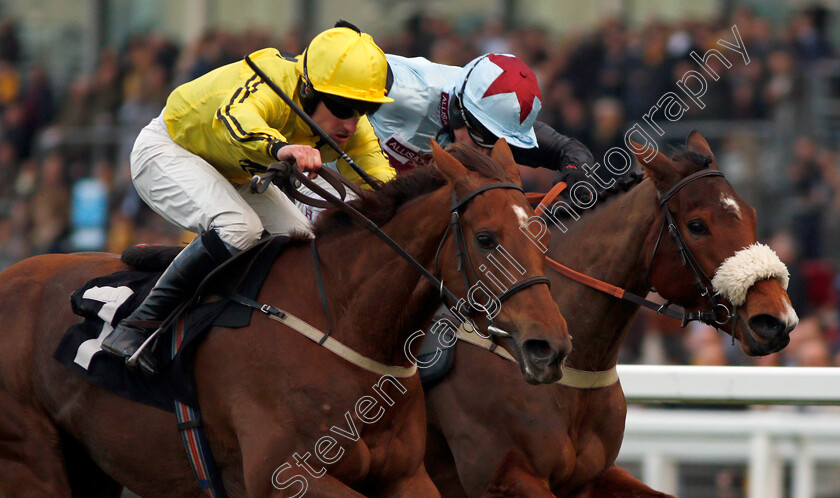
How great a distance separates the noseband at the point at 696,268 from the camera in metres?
3.86

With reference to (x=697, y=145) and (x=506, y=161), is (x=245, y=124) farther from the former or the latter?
(x=697, y=145)

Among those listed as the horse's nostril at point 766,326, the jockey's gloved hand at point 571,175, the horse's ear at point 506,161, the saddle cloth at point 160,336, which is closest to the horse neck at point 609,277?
the jockey's gloved hand at point 571,175

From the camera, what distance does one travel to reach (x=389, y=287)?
11.6 feet

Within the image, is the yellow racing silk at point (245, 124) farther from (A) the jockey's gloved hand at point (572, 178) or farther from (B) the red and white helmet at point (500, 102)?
(A) the jockey's gloved hand at point (572, 178)

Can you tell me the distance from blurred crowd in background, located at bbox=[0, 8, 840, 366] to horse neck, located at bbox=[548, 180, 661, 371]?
269 centimetres

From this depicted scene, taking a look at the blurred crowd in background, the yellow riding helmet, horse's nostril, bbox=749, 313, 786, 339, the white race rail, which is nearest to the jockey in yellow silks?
the yellow riding helmet

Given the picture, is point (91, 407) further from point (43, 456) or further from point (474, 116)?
point (474, 116)

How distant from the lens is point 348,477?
135 inches

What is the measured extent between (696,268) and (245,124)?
60.8 inches

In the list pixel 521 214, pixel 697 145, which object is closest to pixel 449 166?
pixel 521 214

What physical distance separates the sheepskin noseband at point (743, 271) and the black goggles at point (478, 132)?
103 cm

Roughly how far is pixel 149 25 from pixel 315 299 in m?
9.84

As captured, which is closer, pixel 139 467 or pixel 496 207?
pixel 496 207

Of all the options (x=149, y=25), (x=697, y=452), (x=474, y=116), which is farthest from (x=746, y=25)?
(x=149, y=25)
